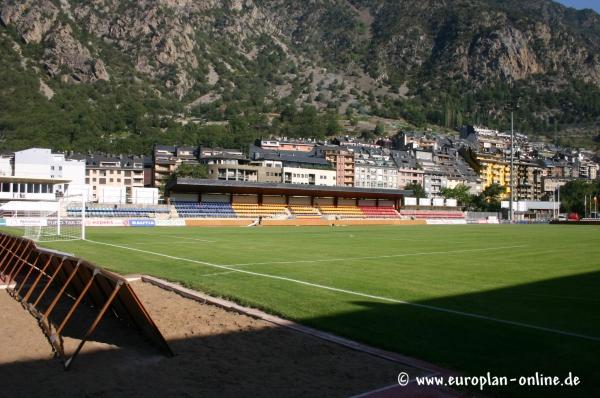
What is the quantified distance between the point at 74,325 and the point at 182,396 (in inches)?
170

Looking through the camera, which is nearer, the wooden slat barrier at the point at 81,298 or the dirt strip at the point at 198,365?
the dirt strip at the point at 198,365

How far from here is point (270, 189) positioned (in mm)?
74562

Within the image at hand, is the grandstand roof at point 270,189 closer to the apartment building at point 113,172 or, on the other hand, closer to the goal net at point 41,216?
the goal net at point 41,216

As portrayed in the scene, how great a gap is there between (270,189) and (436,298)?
2470 inches

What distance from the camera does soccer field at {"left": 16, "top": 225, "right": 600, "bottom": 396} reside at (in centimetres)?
773

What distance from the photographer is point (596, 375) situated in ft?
21.9

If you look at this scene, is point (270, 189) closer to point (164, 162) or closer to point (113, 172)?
point (164, 162)

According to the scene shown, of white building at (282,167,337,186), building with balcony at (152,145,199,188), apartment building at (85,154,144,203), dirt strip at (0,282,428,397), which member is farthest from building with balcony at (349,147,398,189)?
dirt strip at (0,282,428,397)

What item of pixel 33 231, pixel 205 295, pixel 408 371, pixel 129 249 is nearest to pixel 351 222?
pixel 33 231

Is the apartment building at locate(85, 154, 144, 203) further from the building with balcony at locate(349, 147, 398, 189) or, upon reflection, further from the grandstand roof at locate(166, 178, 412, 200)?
the grandstand roof at locate(166, 178, 412, 200)

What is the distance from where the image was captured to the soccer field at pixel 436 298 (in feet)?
25.4

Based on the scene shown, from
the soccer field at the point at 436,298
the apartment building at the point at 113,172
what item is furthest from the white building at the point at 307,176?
the soccer field at the point at 436,298

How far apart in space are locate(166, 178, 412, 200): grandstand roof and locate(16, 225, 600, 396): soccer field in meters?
43.9

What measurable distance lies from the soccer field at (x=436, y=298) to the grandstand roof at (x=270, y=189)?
43.9 metres
